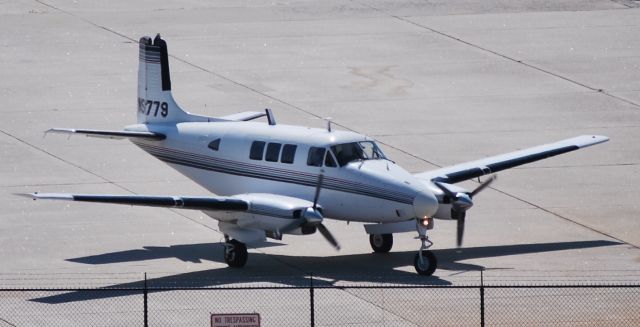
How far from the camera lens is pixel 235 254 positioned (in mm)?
31953

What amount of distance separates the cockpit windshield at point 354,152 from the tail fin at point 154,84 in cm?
609

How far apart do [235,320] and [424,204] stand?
7.59m

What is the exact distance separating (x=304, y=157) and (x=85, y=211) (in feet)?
22.4

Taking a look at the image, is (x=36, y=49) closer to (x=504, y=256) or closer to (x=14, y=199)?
(x=14, y=199)

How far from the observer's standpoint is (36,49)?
5525 centimetres

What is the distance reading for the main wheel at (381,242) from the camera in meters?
33.2

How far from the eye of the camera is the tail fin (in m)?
37.0

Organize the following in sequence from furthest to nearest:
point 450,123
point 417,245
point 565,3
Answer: point 565,3 → point 450,123 → point 417,245

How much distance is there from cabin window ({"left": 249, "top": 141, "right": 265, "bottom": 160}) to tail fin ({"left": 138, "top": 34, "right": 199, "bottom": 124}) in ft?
13.3

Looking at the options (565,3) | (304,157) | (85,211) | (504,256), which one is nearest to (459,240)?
(504,256)

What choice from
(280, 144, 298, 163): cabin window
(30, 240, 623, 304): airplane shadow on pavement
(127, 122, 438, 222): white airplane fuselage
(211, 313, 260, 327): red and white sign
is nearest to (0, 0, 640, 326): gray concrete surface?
(30, 240, 623, 304): airplane shadow on pavement

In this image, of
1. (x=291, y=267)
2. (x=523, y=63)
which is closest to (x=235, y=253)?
(x=291, y=267)

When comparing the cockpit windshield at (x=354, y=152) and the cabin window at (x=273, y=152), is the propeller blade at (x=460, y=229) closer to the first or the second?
the cockpit windshield at (x=354, y=152)

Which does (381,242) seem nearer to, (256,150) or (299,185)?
(299,185)
